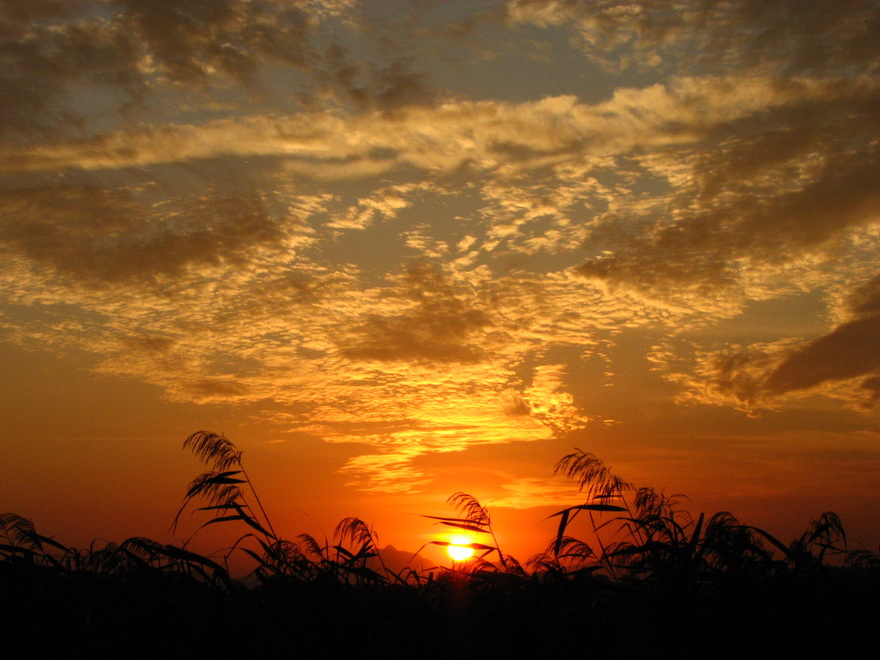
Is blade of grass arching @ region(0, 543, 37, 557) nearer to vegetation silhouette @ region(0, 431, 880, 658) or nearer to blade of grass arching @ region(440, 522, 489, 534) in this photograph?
vegetation silhouette @ region(0, 431, 880, 658)

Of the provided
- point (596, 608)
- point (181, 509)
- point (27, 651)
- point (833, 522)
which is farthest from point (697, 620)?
point (27, 651)

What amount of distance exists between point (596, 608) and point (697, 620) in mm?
1306

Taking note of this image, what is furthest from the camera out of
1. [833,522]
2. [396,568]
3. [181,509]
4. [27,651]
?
[396,568]

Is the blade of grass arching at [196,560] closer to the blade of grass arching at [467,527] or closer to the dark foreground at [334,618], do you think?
the dark foreground at [334,618]

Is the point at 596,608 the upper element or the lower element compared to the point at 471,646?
upper

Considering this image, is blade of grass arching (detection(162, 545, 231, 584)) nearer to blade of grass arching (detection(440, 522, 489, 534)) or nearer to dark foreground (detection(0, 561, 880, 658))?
dark foreground (detection(0, 561, 880, 658))

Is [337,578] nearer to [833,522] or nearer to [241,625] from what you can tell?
[241,625]

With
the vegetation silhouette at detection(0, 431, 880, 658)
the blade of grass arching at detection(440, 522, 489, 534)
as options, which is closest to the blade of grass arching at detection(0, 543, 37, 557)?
the vegetation silhouette at detection(0, 431, 880, 658)

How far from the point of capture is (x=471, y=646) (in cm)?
916

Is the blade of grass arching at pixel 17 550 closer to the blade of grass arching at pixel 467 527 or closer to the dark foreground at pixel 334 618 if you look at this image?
the dark foreground at pixel 334 618

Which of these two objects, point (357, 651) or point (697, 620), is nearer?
point (697, 620)

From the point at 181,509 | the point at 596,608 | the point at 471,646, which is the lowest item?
the point at 471,646

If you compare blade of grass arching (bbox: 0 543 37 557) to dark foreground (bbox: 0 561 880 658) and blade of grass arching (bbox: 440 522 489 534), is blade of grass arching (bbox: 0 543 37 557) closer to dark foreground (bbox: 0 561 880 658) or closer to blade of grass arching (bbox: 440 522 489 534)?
dark foreground (bbox: 0 561 880 658)

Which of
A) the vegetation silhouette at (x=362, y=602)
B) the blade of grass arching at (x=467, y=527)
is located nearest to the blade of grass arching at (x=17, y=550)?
the vegetation silhouette at (x=362, y=602)
